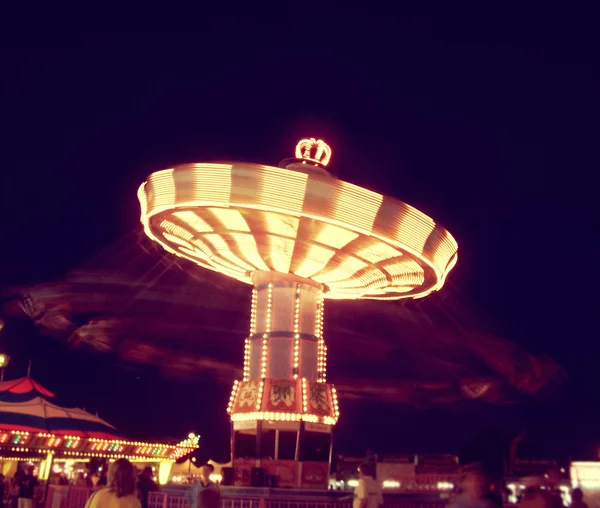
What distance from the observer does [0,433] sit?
85.8 ft

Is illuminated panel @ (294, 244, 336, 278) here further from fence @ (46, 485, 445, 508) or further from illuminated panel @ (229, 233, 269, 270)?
fence @ (46, 485, 445, 508)

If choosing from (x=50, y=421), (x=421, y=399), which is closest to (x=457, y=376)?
(x=421, y=399)

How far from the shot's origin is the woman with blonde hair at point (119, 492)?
5922 mm

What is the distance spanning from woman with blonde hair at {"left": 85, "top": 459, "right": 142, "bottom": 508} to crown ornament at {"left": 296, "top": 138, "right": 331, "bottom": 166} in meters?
19.6

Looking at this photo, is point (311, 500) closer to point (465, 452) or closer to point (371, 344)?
point (371, 344)

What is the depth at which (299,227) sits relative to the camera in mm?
21562

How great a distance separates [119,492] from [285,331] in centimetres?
1760

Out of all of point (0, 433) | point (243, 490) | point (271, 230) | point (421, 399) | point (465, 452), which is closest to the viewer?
point (243, 490)

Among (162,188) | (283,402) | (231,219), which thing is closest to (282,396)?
(283,402)

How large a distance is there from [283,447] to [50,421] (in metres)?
10.7

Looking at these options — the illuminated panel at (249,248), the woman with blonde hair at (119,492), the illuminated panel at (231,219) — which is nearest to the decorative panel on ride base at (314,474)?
the illuminated panel at (249,248)

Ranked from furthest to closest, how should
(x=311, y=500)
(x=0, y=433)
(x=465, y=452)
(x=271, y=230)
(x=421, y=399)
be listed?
(x=465, y=452), (x=421, y=399), (x=0, y=433), (x=271, y=230), (x=311, y=500)

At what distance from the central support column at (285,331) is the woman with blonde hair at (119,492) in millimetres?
17203

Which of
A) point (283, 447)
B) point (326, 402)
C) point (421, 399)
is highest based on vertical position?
point (421, 399)
